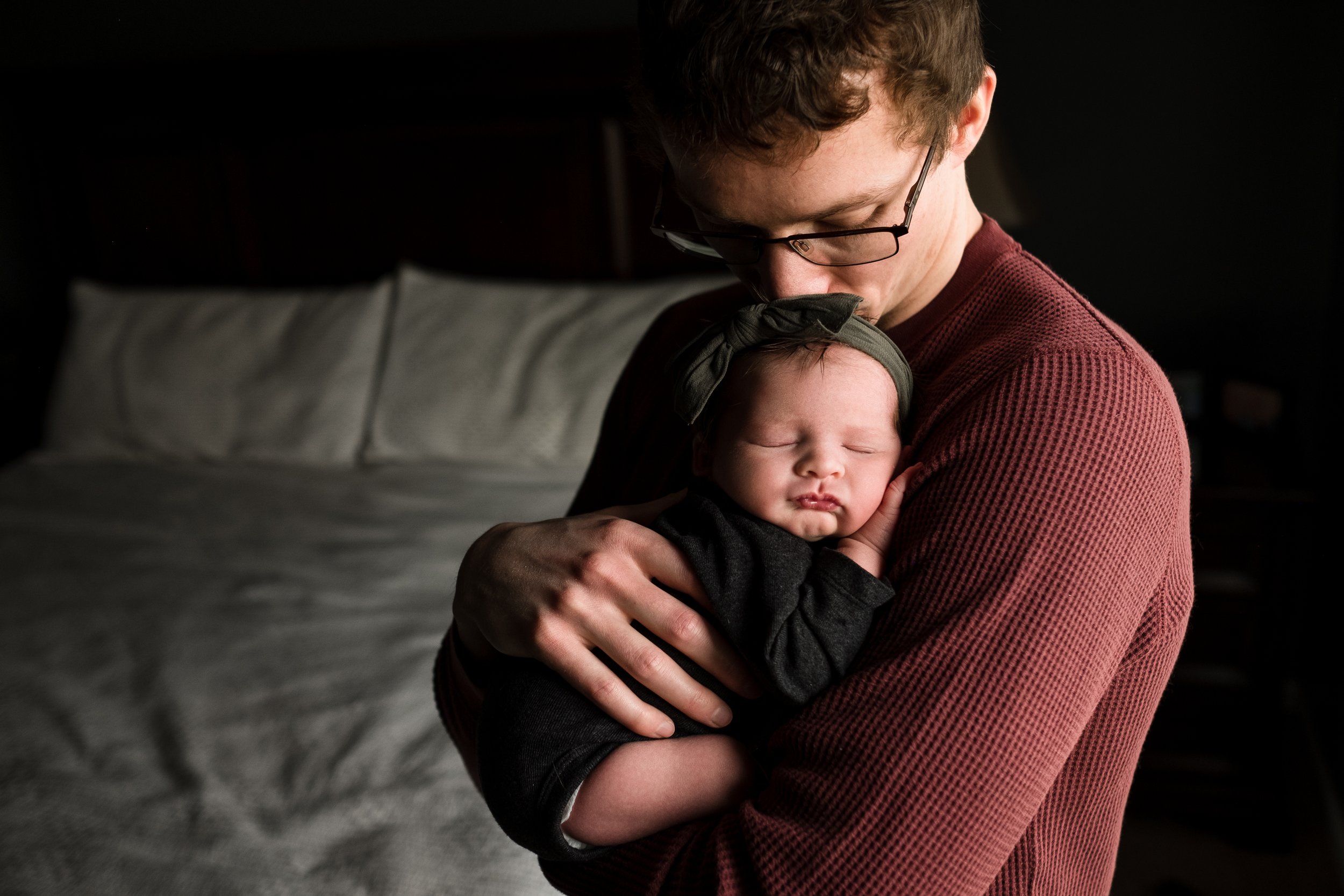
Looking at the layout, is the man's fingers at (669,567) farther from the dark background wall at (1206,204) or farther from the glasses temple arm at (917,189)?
the dark background wall at (1206,204)

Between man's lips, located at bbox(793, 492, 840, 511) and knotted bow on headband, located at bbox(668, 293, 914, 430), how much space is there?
2.8 inches

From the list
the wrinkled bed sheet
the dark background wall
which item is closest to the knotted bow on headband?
the wrinkled bed sheet

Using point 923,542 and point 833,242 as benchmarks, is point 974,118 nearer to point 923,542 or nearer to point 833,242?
point 833,242

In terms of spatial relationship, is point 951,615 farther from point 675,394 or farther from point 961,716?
point 675,394

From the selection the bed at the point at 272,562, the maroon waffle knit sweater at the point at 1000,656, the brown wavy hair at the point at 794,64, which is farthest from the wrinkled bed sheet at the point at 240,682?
the brown wavy hair at the point at 794,64

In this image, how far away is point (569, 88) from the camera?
87.6 inches

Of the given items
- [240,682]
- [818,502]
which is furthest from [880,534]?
[240,682]

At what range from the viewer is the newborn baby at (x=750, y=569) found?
2.02ft

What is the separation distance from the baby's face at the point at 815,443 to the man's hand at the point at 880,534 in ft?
0.14

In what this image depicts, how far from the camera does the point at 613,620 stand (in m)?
0.66

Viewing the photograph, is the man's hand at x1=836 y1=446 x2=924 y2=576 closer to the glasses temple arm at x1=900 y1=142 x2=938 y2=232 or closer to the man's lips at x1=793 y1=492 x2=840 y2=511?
the man's lips at x1=793 y1=492 x2=840 y2=511

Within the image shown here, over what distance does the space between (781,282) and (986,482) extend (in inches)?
8.1

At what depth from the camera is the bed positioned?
3.81 feet

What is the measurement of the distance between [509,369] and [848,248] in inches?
56.4
